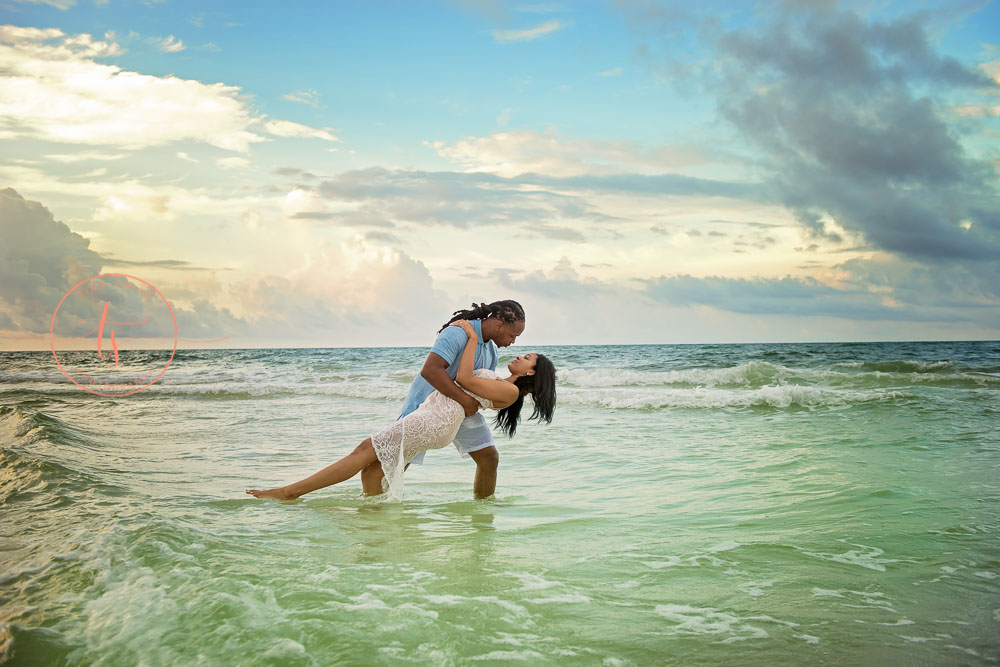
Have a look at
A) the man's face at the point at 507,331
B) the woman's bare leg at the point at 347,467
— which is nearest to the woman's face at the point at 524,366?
the man's face at the point at 507,331

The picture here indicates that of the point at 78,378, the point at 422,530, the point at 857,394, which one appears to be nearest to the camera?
the point at 422,530

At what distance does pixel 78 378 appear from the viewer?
102ft

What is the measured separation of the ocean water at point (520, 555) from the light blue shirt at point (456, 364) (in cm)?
66

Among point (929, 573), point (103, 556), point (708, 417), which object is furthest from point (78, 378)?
point (929, 573)

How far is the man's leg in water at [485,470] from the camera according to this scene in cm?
575

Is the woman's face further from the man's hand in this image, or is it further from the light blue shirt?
the man's hand

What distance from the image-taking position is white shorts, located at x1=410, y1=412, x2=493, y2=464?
5559mm

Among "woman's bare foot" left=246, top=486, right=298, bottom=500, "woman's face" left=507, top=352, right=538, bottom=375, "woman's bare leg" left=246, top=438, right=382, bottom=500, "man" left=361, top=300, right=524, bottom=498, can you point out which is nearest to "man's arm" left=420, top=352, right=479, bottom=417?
"man" left=361, top=300, right=524, bottom=498

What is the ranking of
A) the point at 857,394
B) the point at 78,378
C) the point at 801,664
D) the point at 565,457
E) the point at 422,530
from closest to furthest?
the point at 801,664 → the point at 422,530 → the point at 565,457 → the point at 857,394 → the point at 78,378

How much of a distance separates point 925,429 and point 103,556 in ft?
36.4

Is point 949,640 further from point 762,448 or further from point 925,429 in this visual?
point 925,429

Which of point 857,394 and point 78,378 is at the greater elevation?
point 857,394

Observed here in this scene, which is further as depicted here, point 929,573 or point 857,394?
point 857,394

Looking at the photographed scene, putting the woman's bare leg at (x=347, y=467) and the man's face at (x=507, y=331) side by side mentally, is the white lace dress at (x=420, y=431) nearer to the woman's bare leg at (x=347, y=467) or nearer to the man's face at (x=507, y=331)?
the woman's bare leg at (x=347, y=467)
